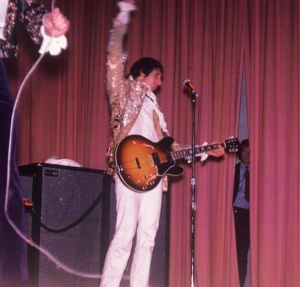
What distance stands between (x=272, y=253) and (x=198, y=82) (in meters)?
1.57

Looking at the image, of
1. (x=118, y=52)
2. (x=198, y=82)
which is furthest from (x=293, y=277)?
(x=118, y=52)

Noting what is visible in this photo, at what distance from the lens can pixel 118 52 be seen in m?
3.58

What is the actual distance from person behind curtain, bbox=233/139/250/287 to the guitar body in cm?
122

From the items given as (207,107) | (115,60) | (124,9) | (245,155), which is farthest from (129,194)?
(245,155)

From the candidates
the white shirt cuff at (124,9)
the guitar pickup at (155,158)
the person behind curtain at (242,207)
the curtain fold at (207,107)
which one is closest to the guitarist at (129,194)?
the guitar pickup at (155,158)

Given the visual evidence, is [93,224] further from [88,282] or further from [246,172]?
[246,172]

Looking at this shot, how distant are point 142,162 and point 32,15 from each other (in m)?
2.04

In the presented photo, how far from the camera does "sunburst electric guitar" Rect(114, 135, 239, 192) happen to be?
3596 millimetres

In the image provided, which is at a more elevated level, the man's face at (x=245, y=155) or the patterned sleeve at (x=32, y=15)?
the patterned sleeve at (x=32, y=15)

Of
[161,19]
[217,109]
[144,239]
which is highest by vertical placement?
[161,19]

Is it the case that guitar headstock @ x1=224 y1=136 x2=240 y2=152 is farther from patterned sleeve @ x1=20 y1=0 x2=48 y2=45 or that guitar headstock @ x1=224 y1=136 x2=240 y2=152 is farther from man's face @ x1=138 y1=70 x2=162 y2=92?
patterned sleeve @ x1=20 y1=0 x2=48 y2=45

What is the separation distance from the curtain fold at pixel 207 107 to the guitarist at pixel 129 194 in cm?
110

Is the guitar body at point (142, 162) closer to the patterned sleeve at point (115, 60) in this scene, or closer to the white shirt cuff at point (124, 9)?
the patterned sleeve at point (115, 60)

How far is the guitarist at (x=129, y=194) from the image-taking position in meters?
3.49
